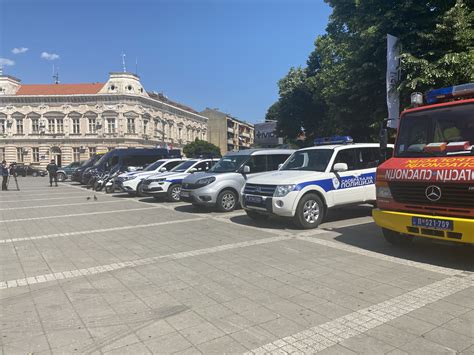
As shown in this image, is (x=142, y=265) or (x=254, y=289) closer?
(x=254, y=289)

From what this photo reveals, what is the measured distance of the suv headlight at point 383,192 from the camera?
628 centimetres

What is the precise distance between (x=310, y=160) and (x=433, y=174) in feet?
13.5

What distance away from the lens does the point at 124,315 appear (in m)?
4.09

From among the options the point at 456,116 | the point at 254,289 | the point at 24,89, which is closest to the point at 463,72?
the point at 456,116

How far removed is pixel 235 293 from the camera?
4680 mm

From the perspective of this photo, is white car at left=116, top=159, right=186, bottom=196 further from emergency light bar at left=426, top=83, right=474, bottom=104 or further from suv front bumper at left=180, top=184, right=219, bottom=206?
emergency light bar at left=426, top=83, right=474, bottom=104

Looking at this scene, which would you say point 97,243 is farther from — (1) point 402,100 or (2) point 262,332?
(1) point 402,100

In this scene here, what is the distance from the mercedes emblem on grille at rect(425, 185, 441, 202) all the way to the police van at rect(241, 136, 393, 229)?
9.89ft

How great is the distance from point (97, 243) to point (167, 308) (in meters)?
4.04

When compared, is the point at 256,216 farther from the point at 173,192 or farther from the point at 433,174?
the point at 173,192

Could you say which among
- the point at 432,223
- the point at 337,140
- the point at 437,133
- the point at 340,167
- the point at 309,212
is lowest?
the point at 309,212

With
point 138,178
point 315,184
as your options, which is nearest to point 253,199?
point 315,184

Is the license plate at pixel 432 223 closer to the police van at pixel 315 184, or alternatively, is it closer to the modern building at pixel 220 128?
the police van at pixel 315 184

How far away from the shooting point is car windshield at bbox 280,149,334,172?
9.20m
